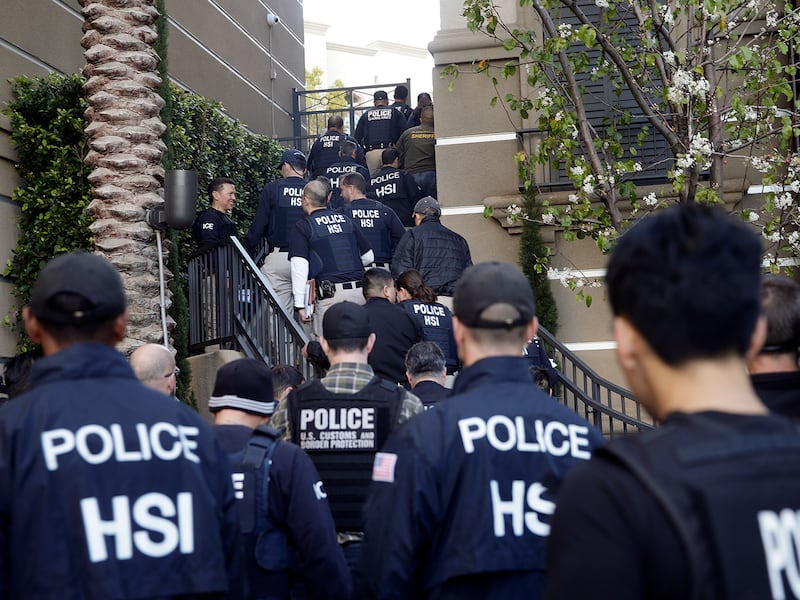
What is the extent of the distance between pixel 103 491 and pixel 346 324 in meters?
2.35

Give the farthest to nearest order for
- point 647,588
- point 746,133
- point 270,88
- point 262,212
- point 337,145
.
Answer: point 270,88, point 337,145, point 262,212, point 746,133, point 647,588

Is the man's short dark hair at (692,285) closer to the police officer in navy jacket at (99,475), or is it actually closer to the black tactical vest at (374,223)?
the police officer in navy jacket at (99,475)

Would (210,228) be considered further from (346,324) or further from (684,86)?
(346,324)

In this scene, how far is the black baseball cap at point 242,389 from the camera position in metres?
4.39

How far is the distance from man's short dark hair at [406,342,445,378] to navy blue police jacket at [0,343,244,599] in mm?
3436

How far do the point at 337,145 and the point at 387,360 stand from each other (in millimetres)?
8435

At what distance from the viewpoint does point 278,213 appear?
39.9 ft

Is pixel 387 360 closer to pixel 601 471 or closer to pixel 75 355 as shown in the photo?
pixel 75 355

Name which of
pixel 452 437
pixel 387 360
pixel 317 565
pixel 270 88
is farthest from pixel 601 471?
pixel 270 88

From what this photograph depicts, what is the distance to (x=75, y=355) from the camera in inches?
122

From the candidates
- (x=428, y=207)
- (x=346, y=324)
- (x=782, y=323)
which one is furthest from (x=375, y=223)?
(x=782, y=323)

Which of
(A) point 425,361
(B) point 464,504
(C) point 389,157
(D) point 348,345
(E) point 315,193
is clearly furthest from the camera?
(C) point 389,157

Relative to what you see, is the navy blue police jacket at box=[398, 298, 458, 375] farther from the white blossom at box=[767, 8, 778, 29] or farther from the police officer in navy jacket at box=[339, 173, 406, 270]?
the white blossom at box=[767, 8, 778, 29]

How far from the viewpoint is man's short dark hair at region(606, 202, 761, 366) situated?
6.23 feet
